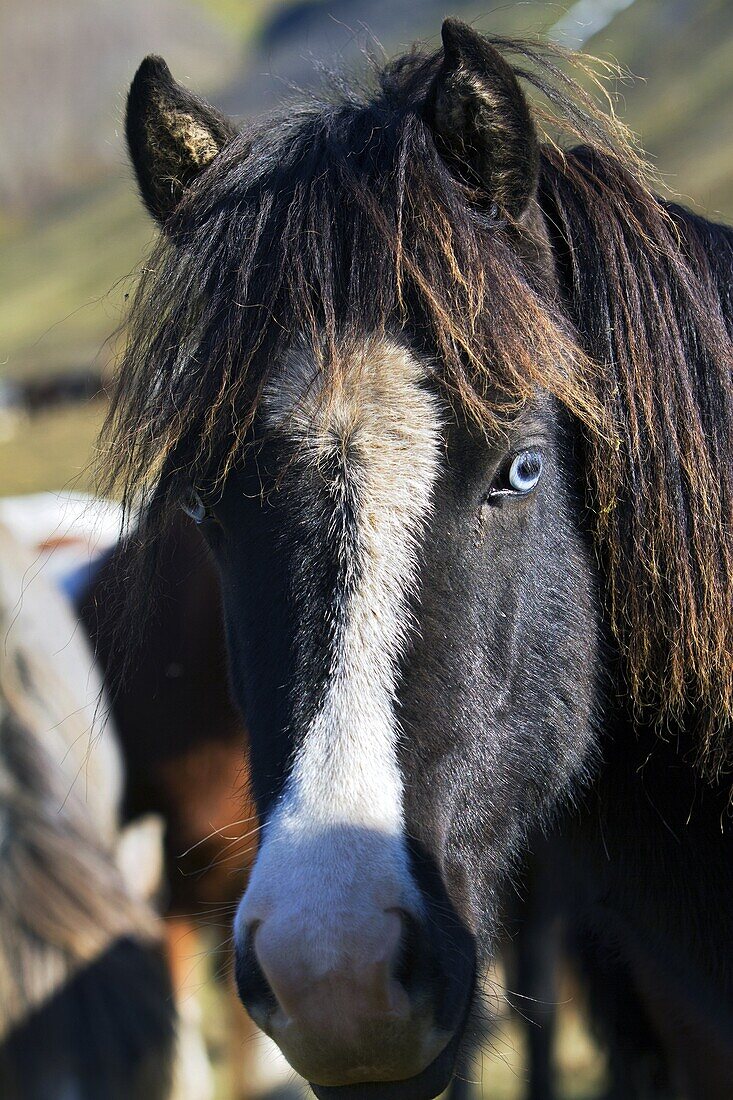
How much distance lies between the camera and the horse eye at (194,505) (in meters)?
1.59

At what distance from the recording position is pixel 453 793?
4.38 ft

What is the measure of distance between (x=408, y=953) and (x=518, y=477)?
2.39 ft

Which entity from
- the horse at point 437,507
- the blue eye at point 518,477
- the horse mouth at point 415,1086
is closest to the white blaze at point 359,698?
the horse at point 437,507

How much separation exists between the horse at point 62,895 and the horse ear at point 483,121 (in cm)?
229

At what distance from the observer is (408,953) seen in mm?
1114

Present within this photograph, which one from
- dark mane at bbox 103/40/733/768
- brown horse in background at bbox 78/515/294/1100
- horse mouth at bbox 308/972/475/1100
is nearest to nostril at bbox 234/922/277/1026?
horse mouth at bbox 308/972/475/1100

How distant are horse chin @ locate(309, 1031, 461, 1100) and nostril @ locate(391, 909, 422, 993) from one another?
16 centimetres

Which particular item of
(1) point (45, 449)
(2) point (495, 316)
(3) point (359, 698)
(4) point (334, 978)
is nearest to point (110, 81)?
(1) point (45, 449)

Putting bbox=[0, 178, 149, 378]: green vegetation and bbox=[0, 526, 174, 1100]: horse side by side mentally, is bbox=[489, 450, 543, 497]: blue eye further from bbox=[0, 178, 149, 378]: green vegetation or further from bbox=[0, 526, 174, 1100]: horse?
bbox=[0, 178, 149, 378]: green vegetation

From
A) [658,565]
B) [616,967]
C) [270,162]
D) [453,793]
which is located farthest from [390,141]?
[616,967]

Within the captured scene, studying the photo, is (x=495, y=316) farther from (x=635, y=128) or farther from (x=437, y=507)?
(x=635, y=128)

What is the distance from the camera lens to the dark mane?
55.8 inches

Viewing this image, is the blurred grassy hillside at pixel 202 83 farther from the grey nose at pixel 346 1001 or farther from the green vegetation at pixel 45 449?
the grey nose at pixel 346 1001

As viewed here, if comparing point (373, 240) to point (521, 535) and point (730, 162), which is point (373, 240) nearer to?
point (521, 535)
